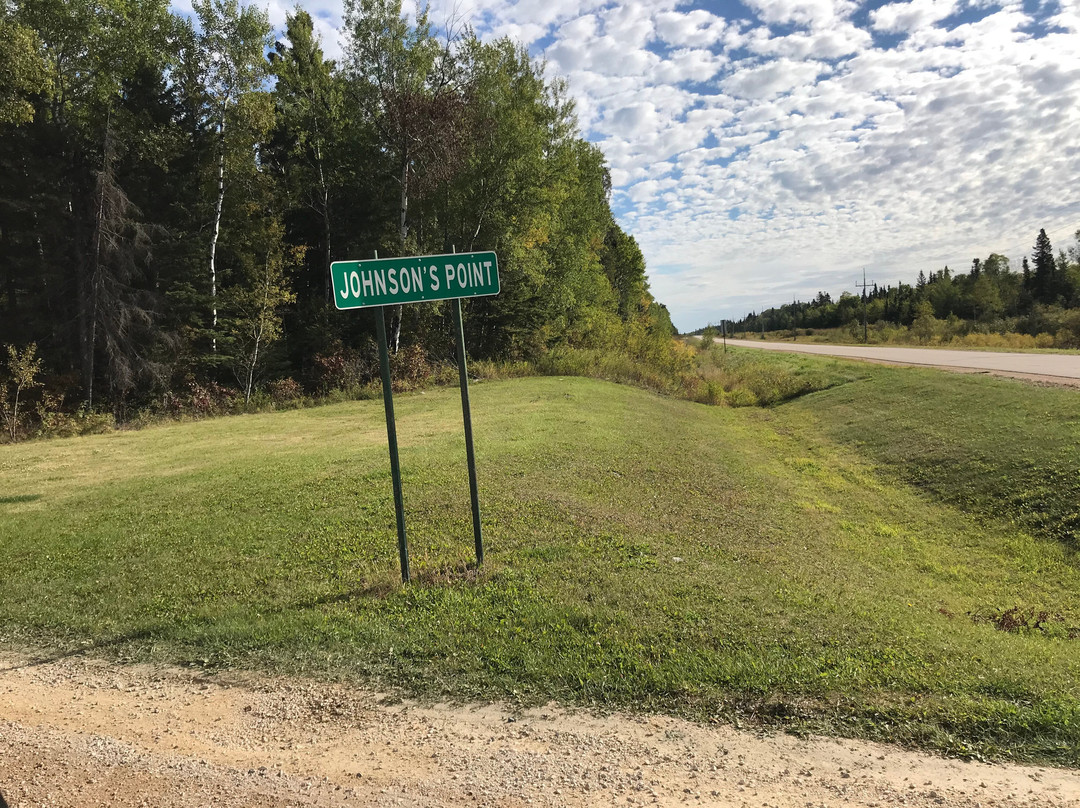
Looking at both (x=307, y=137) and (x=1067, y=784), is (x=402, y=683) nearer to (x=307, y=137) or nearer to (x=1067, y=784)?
(x=1067, y=784)

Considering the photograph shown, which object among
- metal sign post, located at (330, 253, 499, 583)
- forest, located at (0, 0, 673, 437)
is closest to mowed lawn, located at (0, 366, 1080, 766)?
metal sign post, located at (330, 253, 499, 583)

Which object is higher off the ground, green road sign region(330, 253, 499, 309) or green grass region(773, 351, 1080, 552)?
green road sign region(330, 253, 499, 309)

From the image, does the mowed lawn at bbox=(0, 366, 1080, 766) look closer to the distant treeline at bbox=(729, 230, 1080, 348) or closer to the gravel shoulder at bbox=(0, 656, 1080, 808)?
the gravel shoulder at bbox=(0, 656, 1080, 808)

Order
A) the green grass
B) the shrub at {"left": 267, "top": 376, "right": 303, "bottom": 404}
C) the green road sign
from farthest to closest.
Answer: the shrub at {"left": 267, "top": 376, "right": 303, "bottom": 404} < the green grass < the green road sign

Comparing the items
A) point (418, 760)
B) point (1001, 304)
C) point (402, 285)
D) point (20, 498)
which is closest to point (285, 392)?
point (20, 498)

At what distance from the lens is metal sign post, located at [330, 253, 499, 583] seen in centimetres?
469

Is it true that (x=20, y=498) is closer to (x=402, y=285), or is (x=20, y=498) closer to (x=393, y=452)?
(x=393, y=452)

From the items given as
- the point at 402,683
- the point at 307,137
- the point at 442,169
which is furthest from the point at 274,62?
the point at 402,683

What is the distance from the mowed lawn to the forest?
11.3m

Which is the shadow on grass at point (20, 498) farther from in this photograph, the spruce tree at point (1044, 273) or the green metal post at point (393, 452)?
the spruce tree at point (1044, 273)

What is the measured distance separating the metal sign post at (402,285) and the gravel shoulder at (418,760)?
1.90m

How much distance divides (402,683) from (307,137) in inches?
1089

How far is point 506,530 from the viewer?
661 centimetres

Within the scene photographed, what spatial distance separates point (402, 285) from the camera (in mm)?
4918
